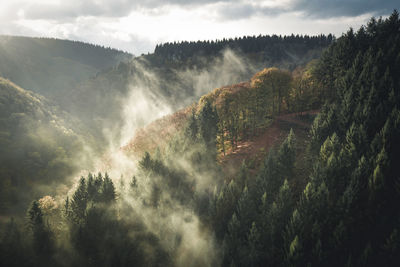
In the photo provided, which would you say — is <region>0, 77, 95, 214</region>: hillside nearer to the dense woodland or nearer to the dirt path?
the dense woodland

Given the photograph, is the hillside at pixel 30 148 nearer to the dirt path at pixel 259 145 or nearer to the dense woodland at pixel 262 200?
the dense woodland at pixel 262 200

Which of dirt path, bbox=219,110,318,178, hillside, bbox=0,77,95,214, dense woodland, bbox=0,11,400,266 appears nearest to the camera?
dense woodland, bbox=0,11,400,266

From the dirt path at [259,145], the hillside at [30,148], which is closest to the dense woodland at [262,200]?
the dirt path at [259,145]

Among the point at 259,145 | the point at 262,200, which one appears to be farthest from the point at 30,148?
the point at 262,200

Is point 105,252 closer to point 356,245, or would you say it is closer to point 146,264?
A: point 146,264

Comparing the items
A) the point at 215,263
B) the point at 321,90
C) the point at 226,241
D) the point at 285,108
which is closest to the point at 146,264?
the point at 215,263

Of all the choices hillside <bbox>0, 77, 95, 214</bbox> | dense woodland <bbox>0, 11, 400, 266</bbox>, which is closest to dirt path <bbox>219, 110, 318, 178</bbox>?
dense woodland <bbox>0, 11, 400, 266</bbox>
